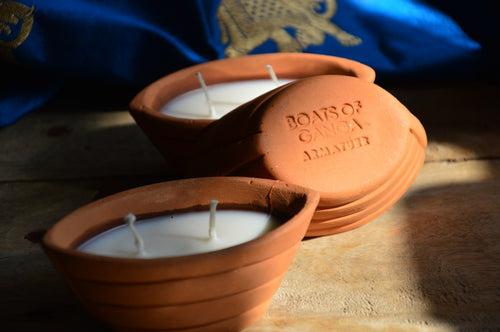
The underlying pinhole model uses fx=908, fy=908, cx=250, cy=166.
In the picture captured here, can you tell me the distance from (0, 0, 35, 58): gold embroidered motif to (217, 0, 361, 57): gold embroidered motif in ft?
1.02

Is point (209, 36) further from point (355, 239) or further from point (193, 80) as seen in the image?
point (355, 239)

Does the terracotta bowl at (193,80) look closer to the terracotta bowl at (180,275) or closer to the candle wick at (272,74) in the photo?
the candle wick at (272,74)

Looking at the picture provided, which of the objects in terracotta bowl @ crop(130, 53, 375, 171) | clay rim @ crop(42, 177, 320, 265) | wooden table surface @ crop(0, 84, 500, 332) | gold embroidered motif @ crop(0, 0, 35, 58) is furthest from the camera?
gold embroidered motif @ crop(0, 0, 35, 58)

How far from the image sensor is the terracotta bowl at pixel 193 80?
3.38ft

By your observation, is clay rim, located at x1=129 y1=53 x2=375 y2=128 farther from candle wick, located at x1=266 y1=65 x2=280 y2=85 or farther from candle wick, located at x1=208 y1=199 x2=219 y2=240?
candle wick, located at x1=208 y1=199 x2=219 y2=240

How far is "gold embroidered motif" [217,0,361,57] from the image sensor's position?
4.91ft

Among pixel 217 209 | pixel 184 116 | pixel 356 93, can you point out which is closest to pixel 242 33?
pixel 184 116

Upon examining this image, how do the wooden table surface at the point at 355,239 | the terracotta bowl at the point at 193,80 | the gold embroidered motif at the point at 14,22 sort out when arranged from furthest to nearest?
the gold embroidered motif at the point at 14,22
the terracotta bowl at the point at 193,80
the wooden table surface at the point at 355,239

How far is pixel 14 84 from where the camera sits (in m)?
1.53

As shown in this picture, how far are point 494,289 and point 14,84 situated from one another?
955 millimetres

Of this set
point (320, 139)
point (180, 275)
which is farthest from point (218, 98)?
point (180, 275)

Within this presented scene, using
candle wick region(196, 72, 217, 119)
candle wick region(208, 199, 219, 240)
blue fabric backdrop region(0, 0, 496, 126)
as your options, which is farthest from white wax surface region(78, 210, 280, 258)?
blue fabric backdrop region(0, 0, 496, 126)

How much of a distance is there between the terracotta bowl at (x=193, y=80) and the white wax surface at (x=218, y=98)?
1 centimetres

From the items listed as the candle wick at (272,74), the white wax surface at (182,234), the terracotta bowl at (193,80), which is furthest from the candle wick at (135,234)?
the candle wick at (272,74)
